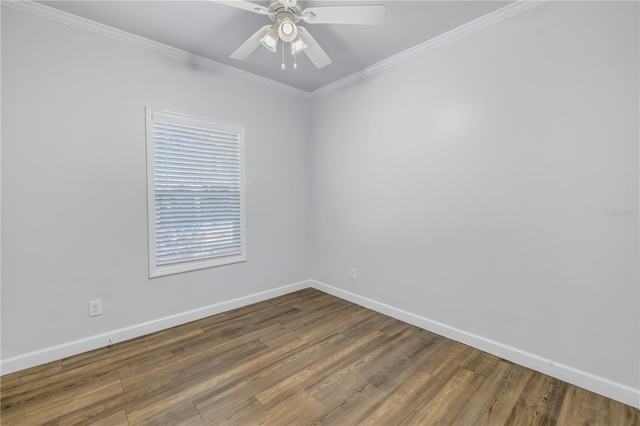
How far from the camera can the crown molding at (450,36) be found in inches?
82.1

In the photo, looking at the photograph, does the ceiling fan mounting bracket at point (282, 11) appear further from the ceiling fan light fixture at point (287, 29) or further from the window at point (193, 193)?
the window at point (193, 193)

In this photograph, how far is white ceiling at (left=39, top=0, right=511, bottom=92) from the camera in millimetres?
2109

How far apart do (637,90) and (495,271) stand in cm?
145

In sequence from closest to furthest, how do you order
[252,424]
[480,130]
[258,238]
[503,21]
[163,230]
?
[252,424] → [503,21] → [480,130] → [163,230] → [258,238]

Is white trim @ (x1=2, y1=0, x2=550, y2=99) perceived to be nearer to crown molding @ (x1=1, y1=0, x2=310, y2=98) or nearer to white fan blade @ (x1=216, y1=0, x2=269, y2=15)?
crown molding @ (x1=1, y1=0, x2=310, y2=98)

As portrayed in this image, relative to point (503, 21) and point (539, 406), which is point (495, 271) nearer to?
point (539, 406)

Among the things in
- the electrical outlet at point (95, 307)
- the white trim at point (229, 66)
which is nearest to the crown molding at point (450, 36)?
the white trim at point (229, 66)

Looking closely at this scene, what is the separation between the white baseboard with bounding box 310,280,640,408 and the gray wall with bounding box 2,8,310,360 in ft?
6.72

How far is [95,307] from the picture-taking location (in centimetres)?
240

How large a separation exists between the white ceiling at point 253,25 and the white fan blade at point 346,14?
1.02 ft

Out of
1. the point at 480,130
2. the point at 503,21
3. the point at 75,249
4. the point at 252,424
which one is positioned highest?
the point at 503,21

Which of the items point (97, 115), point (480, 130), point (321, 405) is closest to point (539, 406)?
point (321, 405)

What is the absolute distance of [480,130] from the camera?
2.35 metres

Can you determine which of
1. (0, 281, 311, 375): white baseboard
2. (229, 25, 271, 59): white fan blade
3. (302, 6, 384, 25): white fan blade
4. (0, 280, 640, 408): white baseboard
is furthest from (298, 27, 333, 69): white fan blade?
(0, 281, 311, 375): white baseboard
